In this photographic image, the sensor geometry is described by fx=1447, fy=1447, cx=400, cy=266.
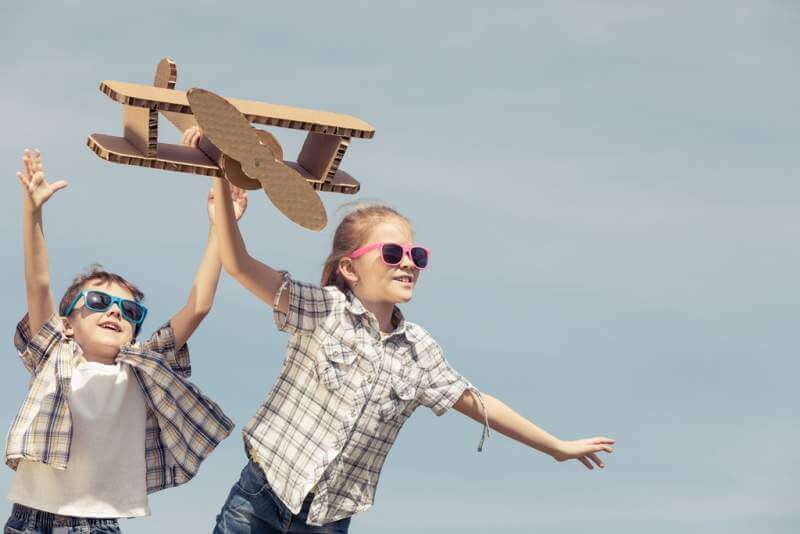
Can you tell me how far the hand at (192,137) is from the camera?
274 inches

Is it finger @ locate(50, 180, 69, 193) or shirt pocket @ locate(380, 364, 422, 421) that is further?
shirt pocket @ locate(380, 364, 422, 421)

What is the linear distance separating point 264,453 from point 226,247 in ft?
3.50

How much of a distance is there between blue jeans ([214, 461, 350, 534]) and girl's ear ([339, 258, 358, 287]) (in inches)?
41.7

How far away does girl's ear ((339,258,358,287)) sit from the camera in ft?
24.5

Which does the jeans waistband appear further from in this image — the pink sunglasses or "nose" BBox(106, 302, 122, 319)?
the pink sunglasses

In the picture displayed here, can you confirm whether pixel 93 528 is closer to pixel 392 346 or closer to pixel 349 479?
pixel 349 479

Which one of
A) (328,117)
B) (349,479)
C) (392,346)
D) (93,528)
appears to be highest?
(328,117)

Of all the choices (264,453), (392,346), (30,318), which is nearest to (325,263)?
(392,346)

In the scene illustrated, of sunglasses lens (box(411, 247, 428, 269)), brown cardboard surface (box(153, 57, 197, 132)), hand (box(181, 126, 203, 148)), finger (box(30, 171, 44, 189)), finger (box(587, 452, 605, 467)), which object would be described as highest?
brown cardboard surface (box(153, 57, 197, 132))

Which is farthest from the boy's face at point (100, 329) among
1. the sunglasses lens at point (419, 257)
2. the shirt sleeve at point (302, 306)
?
the sunglasses lens at point (419, 257)

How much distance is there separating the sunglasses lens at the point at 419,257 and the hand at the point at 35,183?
1774 mm

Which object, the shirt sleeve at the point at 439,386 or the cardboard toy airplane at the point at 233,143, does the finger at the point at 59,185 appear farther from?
the shirt sleeve at the point at 439,386

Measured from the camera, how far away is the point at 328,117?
7.16m

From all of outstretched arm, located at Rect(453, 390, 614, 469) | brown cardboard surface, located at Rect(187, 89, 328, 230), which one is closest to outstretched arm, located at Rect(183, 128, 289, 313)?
brown cardboard surface, located at Rect(187, 89, 328, 230)
